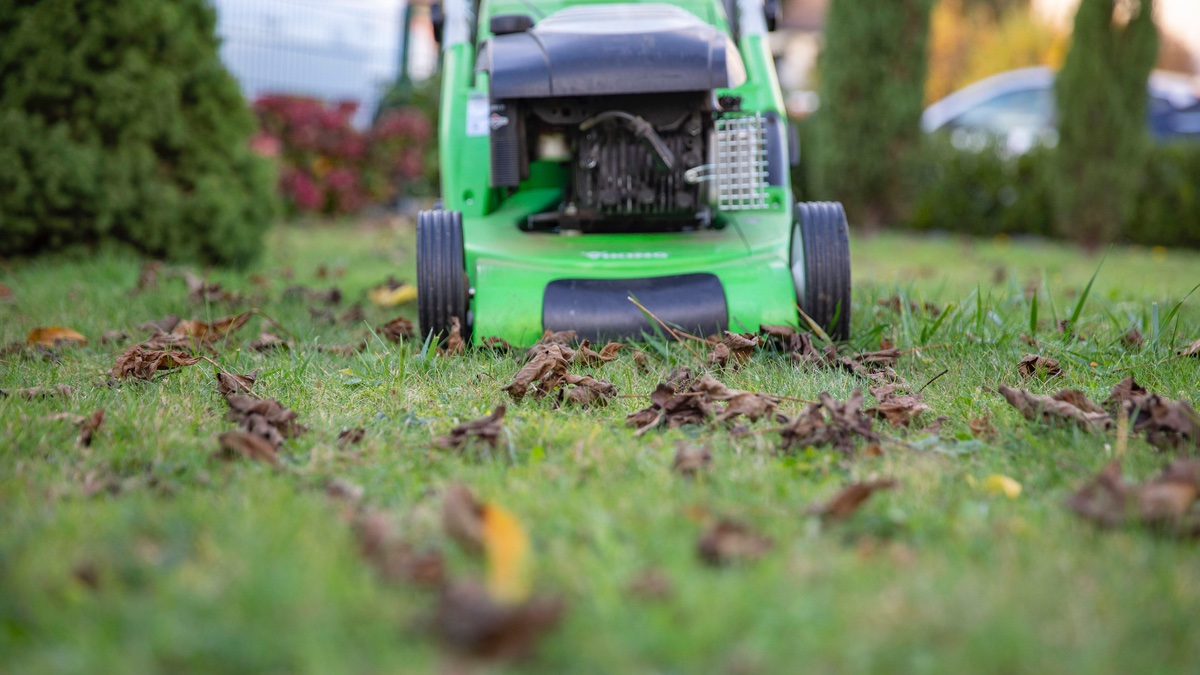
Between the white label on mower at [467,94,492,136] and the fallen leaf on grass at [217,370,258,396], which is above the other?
the white label on mower at [467,94,492,136]

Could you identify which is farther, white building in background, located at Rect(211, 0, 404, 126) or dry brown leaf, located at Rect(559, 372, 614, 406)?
white building in background, located at Rect(211, 0, 404, 126)

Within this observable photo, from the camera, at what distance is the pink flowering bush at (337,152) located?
794 centimetres

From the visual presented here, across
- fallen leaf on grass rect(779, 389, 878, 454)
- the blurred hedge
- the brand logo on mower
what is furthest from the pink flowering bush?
fallen leaf on grass rect(779, 389, 878, 454)

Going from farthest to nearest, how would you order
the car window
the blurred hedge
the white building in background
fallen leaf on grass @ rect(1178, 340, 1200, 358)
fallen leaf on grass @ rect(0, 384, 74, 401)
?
the car window
the white building in background
the blurred hedge
fallen leaf on grass @ rect(1178, 340, 1200, 358)
fallen leaf on grass @ rect(0, 384, 74, 401)

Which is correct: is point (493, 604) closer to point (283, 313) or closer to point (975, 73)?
point (283, 313)

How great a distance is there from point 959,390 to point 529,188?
5.89ft

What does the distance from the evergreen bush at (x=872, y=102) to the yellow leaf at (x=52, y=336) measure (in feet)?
20.0

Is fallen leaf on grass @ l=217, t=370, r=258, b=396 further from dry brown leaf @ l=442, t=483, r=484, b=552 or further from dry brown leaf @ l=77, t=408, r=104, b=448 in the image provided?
dry brown leaf @ l=442, t=483, r=484, b=552

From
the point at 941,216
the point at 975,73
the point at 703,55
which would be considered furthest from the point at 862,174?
the point at 975,73

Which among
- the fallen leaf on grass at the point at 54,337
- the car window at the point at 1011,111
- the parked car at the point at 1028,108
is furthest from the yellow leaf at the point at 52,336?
the car window at the point at 1011,111

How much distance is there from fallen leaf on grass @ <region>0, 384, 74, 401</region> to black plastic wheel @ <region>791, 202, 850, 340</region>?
2014 millimetres

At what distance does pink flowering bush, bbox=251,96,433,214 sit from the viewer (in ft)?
26.1

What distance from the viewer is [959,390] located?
2.44m

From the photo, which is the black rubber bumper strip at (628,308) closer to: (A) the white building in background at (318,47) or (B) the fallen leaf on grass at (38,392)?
(B) the fallen leaf on grass at (38,392)
